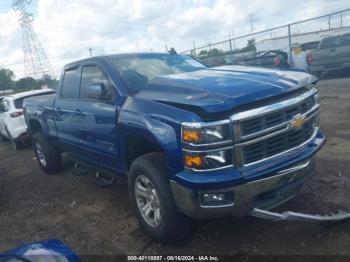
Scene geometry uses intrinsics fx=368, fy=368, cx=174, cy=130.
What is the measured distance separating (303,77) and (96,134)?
2.51m

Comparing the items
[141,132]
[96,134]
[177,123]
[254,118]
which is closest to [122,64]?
[96,134]

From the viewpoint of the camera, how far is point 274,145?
333cm

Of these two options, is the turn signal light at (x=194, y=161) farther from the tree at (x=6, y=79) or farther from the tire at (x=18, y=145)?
the tree at (x=6, y=79)

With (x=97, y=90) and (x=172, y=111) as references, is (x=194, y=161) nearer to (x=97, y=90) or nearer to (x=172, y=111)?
(x=172, y=111)

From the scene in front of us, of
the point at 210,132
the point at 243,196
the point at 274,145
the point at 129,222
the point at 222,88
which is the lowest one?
the point at 129,222

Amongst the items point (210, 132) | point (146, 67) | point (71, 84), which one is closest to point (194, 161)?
point (210, 132)

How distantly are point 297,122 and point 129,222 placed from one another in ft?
7.55

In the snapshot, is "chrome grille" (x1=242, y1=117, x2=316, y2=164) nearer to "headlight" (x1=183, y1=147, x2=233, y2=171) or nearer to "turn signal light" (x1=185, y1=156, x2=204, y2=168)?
"headlight" (x1=183, y1=147, x2=233, y2=171)

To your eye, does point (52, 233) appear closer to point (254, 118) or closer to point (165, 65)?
point (165, 65)

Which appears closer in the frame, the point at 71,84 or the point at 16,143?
the point at 71,84

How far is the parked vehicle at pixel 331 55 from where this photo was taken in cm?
1391

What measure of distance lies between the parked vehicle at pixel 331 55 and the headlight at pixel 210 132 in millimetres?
12631

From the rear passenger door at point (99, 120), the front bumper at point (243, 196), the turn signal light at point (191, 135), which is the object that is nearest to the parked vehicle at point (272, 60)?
the rear passenger door at point (99, 120)

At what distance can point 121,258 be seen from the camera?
3.70m
